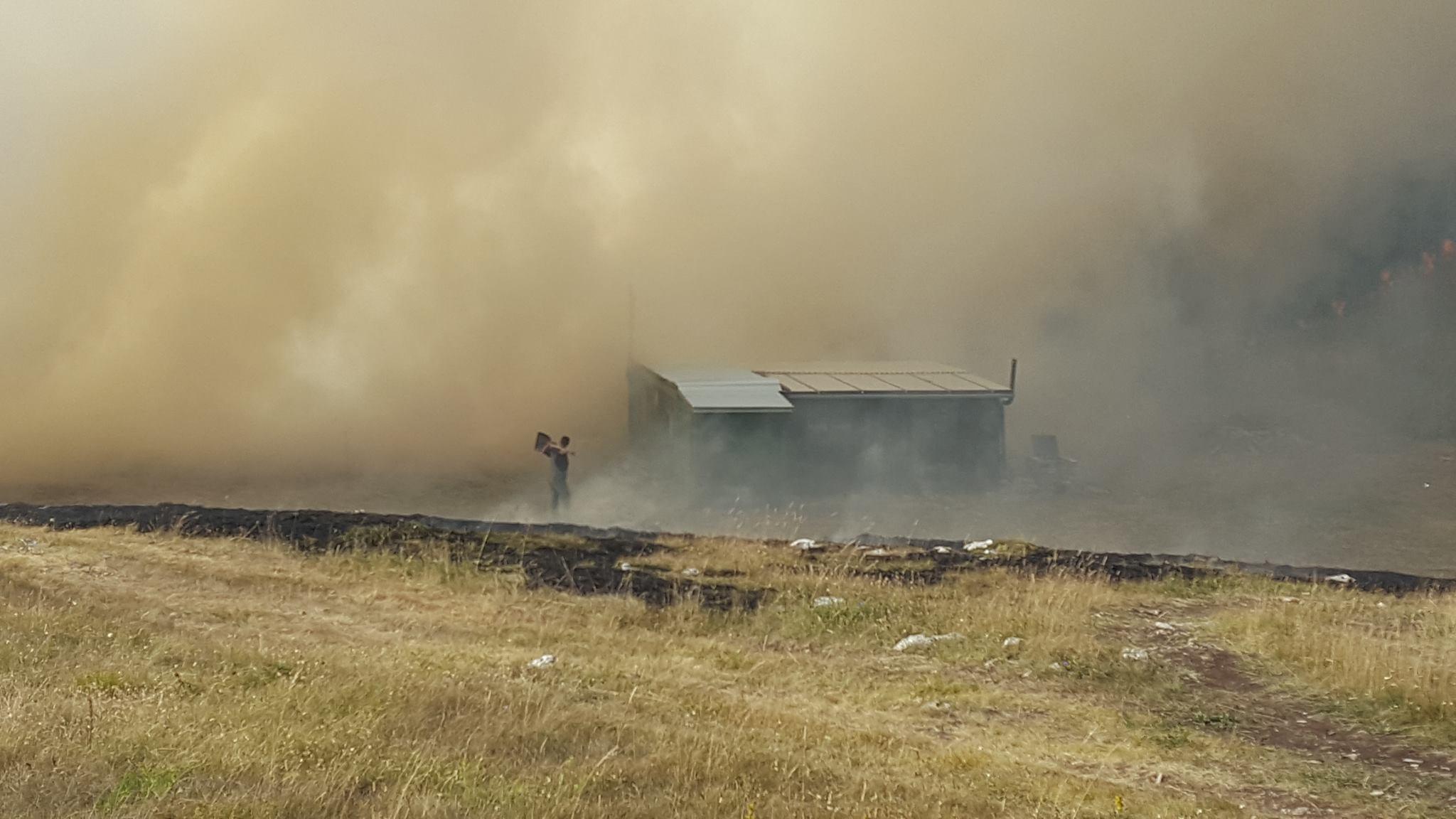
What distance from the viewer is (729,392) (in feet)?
96.2

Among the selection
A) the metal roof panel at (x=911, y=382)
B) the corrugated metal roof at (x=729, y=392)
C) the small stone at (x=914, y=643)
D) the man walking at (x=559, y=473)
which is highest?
the metal roof panel at (x=911, y=382)

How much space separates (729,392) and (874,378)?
4862 millimetres

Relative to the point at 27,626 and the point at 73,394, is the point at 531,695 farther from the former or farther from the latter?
the point at 73,394

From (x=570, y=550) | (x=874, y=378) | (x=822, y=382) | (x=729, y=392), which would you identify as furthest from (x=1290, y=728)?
(x=874, y=378)

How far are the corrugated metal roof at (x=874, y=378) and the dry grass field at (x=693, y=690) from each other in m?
12.0

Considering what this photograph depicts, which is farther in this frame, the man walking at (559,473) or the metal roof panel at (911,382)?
the metal roof panel at (911,382)

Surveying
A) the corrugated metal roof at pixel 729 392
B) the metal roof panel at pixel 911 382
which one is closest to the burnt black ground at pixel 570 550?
the corrugated metal roof at pixel 729 392

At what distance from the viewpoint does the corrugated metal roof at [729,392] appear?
1120 inches

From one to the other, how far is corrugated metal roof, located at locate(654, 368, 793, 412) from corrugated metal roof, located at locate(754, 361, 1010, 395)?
Result: 2.29 feet

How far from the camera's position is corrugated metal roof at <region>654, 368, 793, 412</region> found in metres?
28.5

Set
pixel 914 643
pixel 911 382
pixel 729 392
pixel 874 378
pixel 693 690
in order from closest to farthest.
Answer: pixel 693 690
pixel 914 643
pixel 729 392
pixel 911 382
pixel 874 378

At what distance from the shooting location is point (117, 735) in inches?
268

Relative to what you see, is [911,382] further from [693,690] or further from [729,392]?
[693,690]

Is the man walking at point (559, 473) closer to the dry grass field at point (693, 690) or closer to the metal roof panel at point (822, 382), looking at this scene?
the metal roof panel at point (822, 382)
